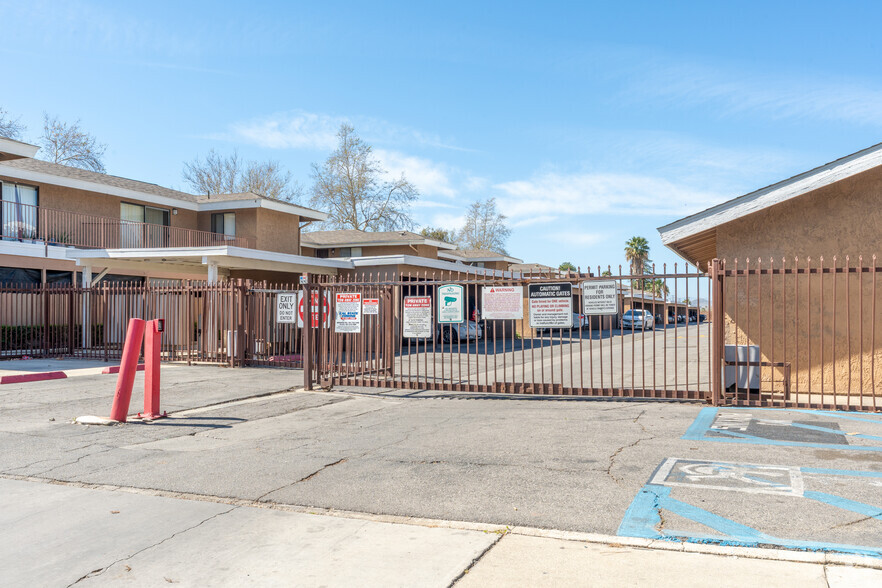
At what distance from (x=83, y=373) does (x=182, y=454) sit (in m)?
9.48

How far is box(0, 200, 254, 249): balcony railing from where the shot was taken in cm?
2359

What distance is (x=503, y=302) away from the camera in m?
11.2

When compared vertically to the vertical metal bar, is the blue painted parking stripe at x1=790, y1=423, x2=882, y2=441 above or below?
below

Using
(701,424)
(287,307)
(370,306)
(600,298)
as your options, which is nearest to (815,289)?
(600,298)

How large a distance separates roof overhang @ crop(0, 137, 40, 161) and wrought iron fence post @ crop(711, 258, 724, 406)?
19.7 metres

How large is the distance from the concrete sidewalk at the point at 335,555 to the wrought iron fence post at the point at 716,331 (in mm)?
5949

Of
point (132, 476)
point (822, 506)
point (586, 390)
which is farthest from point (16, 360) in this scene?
point (822, 506)

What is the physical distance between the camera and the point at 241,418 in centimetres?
975

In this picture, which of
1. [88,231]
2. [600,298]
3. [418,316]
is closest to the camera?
[600,298]

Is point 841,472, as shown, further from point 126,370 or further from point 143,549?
point 126,370

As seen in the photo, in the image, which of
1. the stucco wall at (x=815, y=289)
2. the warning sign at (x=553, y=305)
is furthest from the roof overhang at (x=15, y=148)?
the stucco wall at (x=815, y=289)

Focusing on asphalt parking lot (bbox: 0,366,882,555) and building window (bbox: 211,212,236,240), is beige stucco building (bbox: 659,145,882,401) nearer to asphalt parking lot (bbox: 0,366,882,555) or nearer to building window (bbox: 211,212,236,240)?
asphalt parking lot (bbox: 0,366,882,555)

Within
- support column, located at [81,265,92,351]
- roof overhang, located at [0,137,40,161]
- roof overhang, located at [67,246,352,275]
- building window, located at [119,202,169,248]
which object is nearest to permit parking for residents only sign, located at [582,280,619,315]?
roof overhang, located at [67,246,352,275]

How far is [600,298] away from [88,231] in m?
23.1
